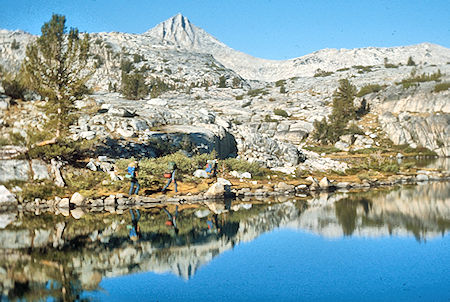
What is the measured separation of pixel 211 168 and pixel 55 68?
10486 millimetres

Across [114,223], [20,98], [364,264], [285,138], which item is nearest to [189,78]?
[285,138]

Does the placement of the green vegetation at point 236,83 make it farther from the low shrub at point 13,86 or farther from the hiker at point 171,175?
the hiker at point 171,175

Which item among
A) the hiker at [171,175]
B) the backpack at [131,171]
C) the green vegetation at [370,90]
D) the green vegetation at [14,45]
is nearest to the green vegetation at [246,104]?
the green vegetation at [370,90]

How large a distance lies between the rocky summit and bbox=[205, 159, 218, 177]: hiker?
13.9 ft

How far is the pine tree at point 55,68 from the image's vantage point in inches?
883

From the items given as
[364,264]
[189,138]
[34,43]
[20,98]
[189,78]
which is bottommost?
[364,264]

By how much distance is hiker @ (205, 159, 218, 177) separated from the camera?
23797 millimetres

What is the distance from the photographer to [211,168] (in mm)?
24047

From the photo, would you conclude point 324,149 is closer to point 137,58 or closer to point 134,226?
point 134,226

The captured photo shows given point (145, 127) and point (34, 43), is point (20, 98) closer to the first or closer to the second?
point (34, 43)

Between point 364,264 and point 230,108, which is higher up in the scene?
point 230,108

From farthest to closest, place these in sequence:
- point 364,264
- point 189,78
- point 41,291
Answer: point 189,78, point 364,264, point 41,291

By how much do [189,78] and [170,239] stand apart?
79260mm

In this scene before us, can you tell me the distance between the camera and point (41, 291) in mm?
8805
